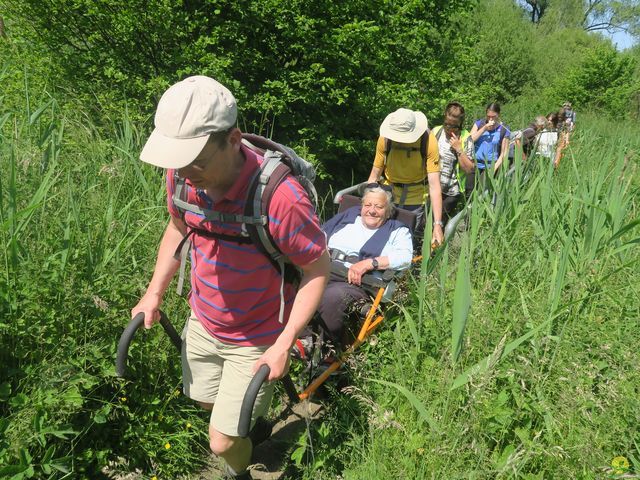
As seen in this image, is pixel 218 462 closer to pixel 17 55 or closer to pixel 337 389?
pixel 337 389

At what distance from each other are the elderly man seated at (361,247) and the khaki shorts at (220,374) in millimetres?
955

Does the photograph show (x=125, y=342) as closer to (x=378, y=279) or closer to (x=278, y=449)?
(x=278, y=449)

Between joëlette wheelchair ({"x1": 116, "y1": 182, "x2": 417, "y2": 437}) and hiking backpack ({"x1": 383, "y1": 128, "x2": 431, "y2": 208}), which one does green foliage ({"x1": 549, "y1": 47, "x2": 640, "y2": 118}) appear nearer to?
hiking backpack ({"x1": 383, "y1": 128, "x2": 431, "y2": 208})

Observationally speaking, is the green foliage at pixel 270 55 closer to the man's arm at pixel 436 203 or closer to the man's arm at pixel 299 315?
the man's arm at pixel 436 203

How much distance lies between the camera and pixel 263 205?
6.08ft

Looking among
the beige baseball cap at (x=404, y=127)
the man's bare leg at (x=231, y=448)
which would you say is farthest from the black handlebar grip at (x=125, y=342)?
the beige baseball cap at (x=404, y=127)

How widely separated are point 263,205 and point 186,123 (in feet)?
1.32

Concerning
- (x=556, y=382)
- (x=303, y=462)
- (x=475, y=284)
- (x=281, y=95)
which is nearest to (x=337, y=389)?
(x=303, y=462)

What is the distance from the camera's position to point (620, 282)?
3271 millimetres

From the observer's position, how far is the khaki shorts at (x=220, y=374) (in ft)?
7.23

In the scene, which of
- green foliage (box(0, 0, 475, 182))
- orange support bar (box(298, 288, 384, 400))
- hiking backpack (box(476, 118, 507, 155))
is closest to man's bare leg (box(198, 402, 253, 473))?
orange support bar (box(298, 288, 384, 400))

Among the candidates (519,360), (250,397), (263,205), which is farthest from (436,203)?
(250,397)

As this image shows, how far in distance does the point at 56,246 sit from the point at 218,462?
147 centimetres

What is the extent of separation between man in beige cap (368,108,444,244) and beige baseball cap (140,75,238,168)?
278cm
